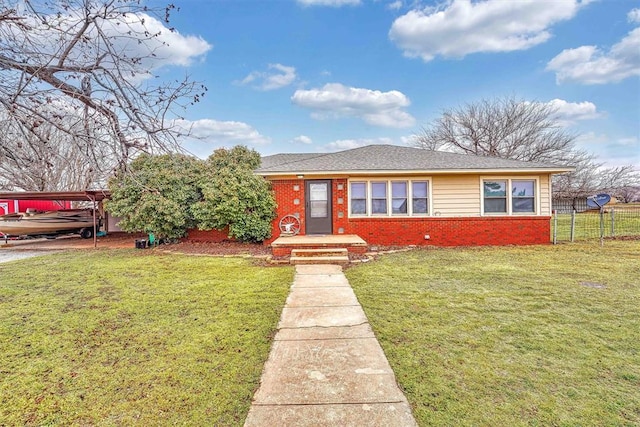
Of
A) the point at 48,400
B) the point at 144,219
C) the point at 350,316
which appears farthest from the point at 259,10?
the point at 144,219

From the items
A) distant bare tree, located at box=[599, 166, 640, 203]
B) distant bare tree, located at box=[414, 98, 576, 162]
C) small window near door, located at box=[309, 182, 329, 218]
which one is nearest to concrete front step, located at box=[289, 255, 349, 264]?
small window near door, located at box=[309, 182, 329, 218]

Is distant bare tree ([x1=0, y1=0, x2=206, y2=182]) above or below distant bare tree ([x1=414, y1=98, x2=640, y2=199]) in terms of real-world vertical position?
below

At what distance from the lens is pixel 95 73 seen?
292 centimetres

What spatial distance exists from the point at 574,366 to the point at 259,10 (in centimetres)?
704

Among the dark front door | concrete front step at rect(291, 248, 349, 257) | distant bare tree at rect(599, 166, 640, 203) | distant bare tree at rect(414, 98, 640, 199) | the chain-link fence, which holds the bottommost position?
concrete front step at rect(291, 248, 349, 257)

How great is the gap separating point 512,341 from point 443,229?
7.48 metres

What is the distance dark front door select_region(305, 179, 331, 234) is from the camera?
10.5 m

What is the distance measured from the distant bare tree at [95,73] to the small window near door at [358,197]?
7.83 m

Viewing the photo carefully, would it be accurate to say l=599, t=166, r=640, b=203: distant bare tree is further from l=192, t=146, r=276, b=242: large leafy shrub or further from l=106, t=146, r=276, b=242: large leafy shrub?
l=106, t=146, r=276, b=242: large leafy shrub

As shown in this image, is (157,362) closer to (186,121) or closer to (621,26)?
(186,121)

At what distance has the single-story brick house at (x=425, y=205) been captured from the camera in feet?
33.8

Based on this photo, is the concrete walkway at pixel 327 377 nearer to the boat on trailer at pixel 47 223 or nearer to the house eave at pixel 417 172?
the house eave at pixel 417 172

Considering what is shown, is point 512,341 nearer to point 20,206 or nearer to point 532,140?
point 20,206

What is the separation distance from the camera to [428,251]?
9297 mm
